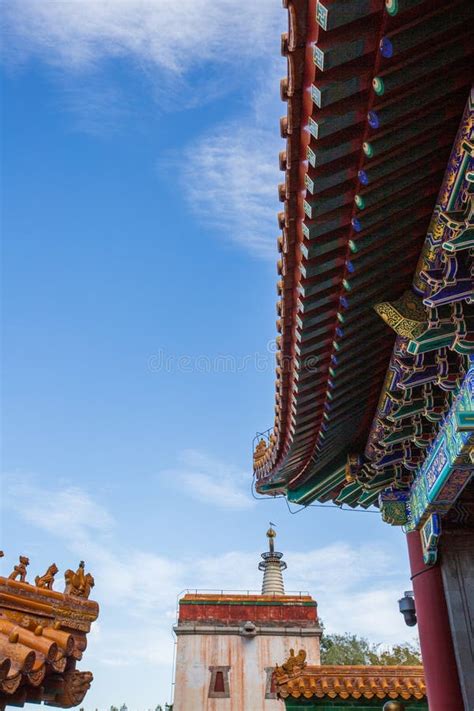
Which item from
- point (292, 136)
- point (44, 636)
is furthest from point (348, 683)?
point (292, 136)

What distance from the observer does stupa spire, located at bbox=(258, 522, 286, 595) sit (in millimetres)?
24281

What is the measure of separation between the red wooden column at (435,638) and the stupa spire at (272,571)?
18.2 m

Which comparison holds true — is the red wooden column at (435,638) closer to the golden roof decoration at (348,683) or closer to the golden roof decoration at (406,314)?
the golden roof decoration at (406,314)

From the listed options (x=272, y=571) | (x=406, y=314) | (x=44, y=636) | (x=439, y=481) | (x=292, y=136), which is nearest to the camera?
(x=292, y=136)

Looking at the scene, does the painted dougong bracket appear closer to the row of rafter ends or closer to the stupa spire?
the row of rafter ends

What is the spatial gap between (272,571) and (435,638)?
64.3 ft

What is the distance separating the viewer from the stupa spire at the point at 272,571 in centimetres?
2428

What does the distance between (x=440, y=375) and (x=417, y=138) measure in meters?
2.40

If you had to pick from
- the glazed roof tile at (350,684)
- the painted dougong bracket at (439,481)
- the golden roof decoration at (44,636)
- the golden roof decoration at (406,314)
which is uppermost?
Answer: the golden roof decoration at (406,314)

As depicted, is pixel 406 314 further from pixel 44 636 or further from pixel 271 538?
pixel 271 538

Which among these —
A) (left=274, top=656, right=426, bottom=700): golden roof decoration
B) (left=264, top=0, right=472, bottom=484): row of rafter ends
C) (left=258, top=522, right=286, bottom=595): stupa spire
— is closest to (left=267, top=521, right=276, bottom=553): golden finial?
(left=258, top=522, right=286, bottom=595): stupa spire

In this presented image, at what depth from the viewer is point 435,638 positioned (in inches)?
254

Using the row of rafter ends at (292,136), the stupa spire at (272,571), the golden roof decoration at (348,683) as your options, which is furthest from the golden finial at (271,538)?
the row of rafter ends at (292,136)

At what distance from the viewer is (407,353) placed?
5.30 m
